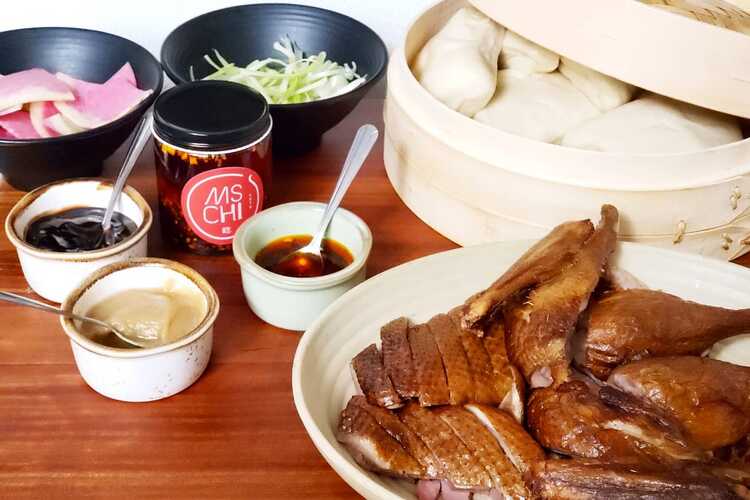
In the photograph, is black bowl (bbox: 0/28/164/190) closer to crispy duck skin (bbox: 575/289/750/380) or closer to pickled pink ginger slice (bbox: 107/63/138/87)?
pickled pink ginger slice (bbox: 107/63/138/87)

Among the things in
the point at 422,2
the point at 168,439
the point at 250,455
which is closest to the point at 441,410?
the point at 250,455

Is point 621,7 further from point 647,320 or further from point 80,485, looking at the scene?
point 80,485

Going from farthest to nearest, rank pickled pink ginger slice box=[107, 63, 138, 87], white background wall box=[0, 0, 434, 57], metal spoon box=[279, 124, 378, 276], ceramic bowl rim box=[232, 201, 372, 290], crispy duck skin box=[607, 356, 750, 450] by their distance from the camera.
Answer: white background wall box=[0, 0, 434, 57]
pickled pink ginger slice box=[107, 63, 138, 87]
metal spoon box=[279, 124, 378, 276]
ceramic bowl rim box=[232, 201, 372, 290]
crispy duck skin box=[607, 356, 750, 450]

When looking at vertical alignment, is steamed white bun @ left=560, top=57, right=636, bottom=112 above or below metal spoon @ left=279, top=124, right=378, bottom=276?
above

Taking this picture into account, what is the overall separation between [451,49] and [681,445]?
0.87m

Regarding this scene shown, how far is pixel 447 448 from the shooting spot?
1.06 meters

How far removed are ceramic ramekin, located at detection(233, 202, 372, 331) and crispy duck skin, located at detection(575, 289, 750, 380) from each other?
1.21ft

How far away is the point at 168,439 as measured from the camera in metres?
1.18

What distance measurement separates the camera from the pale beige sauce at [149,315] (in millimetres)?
1227

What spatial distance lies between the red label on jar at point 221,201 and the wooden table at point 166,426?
0.25ft

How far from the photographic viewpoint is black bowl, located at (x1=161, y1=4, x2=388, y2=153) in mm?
1666

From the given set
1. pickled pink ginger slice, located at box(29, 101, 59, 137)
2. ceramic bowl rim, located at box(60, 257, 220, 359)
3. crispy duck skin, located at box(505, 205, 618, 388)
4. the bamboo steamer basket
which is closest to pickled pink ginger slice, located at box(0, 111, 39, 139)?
pickled pink ginger slice, located at box(29, 101, 59, 137)

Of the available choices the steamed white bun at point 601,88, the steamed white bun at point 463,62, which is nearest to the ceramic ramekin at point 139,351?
the steamed white bun at point 463,62

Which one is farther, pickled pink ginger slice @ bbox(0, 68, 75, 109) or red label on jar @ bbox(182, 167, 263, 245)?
Answer: pickled pink ginger slice @ bbox(0, 68, 75, 109)
